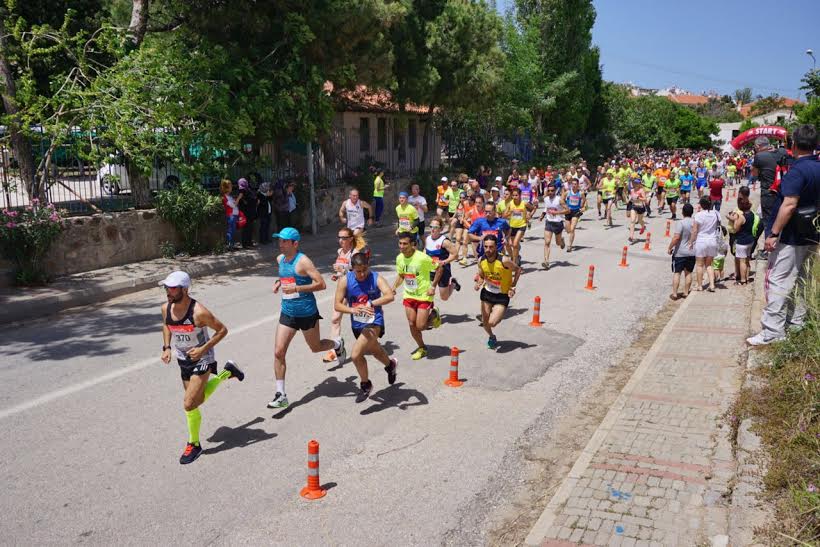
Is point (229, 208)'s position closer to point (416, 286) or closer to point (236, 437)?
point (416, 286)

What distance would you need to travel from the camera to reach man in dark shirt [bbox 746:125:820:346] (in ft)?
24.6

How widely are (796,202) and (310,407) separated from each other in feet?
18.7

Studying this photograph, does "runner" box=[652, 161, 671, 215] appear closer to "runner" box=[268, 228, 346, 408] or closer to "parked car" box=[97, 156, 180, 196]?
"parked car" box=[97, 156, 180, 196]

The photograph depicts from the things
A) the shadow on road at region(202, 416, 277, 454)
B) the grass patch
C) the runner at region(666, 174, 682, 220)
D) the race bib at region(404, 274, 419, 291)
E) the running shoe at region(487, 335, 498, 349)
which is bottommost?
the shadow on road at region(202, 416, 277, 454)

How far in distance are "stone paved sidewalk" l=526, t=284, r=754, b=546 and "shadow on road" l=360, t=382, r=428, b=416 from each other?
2080 millimetres

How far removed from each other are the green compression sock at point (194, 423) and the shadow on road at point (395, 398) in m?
1.79

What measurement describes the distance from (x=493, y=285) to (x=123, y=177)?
426 inches

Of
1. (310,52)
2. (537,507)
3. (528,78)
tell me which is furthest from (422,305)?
(528,78)

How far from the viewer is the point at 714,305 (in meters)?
12.1

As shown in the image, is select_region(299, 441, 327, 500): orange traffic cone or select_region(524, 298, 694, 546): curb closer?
select_region(524, 298, 694, 546): curb

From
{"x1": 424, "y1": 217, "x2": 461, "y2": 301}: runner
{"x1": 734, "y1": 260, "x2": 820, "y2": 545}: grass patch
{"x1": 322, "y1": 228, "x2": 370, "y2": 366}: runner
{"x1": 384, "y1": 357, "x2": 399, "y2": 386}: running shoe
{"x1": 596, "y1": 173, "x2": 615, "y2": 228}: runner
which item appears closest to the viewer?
{"x1": 734, "y1": 260, "x2": 820, "y2": 545}: grass patch

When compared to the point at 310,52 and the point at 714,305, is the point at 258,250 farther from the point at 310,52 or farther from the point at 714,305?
the point at 714,305

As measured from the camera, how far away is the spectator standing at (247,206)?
1786 centimetres

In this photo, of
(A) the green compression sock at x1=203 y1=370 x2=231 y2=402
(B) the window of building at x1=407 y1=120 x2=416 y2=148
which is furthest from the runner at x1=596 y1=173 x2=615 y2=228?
(A) the green compression sock at x1=203 y1=370 x2=231 y2=402
